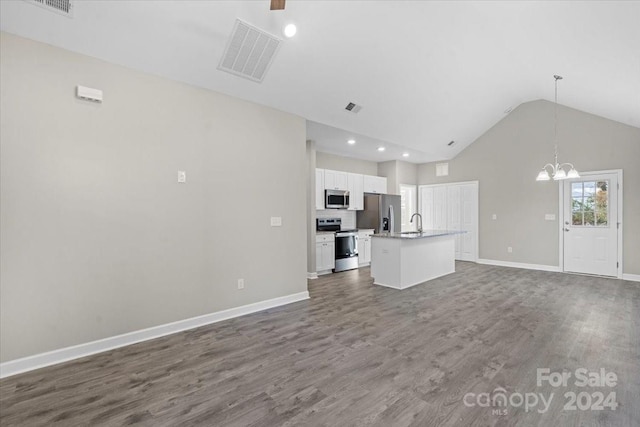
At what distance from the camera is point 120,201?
2914mm

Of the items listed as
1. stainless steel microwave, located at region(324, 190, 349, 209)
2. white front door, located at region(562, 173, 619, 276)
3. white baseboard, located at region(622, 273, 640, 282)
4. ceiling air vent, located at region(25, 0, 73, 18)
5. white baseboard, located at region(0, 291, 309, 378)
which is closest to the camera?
ceiling air vent, located at region(25, 0, 73, 18)

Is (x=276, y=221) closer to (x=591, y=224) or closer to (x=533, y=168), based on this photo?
(x=533, y=168)

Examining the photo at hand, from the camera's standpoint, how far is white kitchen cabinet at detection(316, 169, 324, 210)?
633 centimetres

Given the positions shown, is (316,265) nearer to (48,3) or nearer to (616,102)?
(48,3)

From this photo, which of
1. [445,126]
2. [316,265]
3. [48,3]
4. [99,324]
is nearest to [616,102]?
[445,126]

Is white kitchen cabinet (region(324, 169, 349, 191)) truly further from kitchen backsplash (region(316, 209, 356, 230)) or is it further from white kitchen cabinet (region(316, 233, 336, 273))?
white kitchen cabinet (region(316, 233, 336, 273))

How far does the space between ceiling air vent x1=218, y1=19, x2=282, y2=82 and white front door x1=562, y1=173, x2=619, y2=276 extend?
21.8 feet

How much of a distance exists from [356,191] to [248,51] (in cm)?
457

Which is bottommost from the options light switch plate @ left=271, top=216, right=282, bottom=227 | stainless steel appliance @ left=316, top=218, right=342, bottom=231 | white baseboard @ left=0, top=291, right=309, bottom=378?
white baseboard @ left=0, top=291, right=309, bottom=378

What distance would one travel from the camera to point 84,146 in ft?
Result: 8.95

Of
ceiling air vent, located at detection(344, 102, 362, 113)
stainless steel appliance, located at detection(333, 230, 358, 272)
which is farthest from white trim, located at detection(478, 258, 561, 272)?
ceiling air vent, located at detection(344, 102, 362, 113)

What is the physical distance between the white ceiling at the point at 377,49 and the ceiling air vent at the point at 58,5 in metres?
0.04

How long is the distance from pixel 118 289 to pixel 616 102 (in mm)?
7378

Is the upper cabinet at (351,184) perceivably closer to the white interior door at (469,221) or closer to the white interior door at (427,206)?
the white interior door at (427,206)
